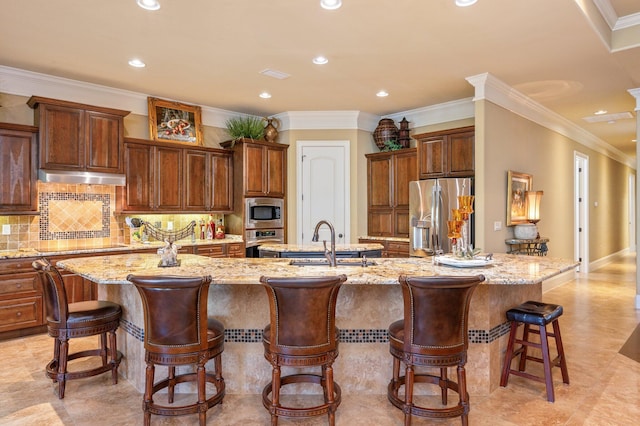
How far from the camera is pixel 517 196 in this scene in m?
5.41

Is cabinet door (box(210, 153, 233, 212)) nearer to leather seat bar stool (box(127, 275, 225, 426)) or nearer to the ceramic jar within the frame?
the ceramic jar

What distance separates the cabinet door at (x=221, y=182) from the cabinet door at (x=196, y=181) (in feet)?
0.27

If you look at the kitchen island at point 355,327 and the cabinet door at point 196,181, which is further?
the cabinet door at point 196,181

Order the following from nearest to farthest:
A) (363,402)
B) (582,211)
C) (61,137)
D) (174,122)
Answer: (363,402) → (61,137) → (174,122) → (582,211)

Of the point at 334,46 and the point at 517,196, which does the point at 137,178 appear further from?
the point at 517,196

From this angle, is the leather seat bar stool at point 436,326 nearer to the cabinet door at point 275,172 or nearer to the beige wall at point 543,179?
the beige wall at point 543,179

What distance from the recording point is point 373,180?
21.7 feet

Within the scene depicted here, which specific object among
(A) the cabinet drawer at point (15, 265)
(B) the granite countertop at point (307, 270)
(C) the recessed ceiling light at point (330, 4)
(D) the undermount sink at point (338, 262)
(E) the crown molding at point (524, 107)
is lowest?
(A) the cabinet drawer at point (15, 265)

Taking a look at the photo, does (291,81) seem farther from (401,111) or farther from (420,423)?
(420,423)

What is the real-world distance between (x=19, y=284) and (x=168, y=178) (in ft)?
6.80

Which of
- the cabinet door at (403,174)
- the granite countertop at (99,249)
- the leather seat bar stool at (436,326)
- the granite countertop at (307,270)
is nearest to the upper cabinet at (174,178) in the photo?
the granite countertop at (99,249)

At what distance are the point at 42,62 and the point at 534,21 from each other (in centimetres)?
468

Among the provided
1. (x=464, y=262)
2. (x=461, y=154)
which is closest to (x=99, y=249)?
(x=464, y=262)

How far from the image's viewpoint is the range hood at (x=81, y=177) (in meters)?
4.53
